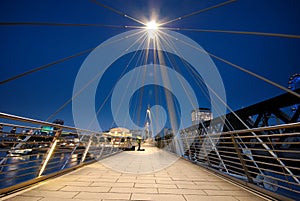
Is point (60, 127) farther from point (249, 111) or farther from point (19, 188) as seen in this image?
point (249, 111)

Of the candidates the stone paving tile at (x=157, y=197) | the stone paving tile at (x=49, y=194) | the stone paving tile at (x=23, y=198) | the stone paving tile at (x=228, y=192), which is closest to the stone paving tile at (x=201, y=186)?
the stone paving tile at (x=228, y=192)

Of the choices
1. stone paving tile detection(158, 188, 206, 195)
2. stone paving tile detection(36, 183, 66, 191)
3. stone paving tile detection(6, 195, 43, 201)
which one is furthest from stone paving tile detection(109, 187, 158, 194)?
stone paving tile detection(6, 195, 43, 201)

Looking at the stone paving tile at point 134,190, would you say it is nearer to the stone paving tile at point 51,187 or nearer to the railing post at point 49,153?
the stone paving tile at point 51,187

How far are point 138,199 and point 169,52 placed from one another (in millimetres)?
8185

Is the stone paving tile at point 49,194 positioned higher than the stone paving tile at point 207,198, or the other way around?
the stone paving tile at point 49,194

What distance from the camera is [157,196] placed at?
7.91 ft

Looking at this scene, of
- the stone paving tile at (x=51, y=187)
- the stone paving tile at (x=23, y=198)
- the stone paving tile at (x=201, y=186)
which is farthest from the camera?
the stone paving tile at (x=201, y=186)

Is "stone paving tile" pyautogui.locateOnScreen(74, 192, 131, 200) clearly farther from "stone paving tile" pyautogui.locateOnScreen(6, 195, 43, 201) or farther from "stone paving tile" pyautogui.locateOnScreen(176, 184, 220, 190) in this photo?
"stone paving tile" pyautogui.locateOnScreen(176, 184, 220, 190)

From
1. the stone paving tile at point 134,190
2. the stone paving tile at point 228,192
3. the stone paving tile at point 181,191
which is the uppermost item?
the stone paving tile at point 134,190

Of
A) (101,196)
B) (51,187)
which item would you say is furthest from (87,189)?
(51,187)

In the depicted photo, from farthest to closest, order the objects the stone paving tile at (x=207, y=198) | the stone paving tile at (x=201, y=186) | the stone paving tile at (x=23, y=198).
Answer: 1. the stone paving tile at (x=201, y=186)
2. the stone paving tile at (x=207, y=198)
3. the stone paving tile at (x=23, y=198)

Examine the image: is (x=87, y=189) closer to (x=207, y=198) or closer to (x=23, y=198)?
(x=23, y=198)

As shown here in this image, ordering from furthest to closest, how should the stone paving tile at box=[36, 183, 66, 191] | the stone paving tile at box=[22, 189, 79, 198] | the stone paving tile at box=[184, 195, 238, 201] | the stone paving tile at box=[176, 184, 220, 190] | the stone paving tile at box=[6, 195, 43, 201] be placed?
1. the stone paving tile at box=[176, 184, 220, 190]
2. the stone paving tile at box=[36, 183, 66, 191]
3. the stone paving tile at box=[184, 195, 238, 201]
4. the stone paving tile at box=[22, 189, 79, 198]
5. the stone paving tile at box=[6, 195, 43, 201]

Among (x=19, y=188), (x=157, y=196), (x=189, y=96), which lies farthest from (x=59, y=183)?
(x=189, y=96)
